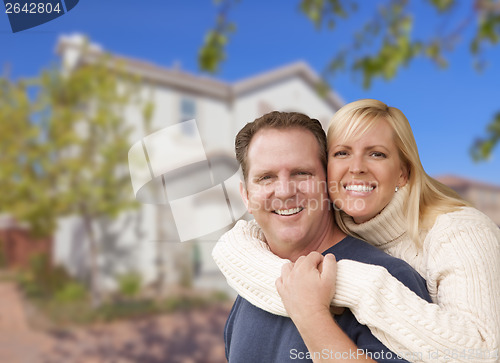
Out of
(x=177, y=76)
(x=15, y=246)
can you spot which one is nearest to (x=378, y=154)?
(x=177, y=76)

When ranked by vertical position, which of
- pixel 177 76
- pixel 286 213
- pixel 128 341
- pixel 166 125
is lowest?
pixel 128 341

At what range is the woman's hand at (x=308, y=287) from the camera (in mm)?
1346

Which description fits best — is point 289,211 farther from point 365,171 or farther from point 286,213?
point 365,171

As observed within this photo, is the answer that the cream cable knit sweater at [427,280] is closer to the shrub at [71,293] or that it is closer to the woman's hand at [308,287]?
the woman's hand at [308,287]

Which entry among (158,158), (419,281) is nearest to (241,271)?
(419,281)

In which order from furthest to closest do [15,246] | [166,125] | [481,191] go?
[15,246], [166,125], [481,191]

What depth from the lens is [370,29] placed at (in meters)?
4.18

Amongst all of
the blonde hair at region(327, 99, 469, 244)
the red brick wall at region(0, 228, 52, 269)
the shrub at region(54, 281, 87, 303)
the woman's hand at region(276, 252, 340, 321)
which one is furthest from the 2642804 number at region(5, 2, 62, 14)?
the red brick wall at region(0, 228, 52, 269)

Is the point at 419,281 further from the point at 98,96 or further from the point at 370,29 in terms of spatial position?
the point at 98,96

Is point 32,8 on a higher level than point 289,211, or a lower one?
higher

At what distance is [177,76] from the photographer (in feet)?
45.2

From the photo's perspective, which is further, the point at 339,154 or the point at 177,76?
the point at 177,76

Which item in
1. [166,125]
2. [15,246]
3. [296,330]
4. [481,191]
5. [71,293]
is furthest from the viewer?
[15,246]

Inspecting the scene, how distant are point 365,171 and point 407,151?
0.18 m
